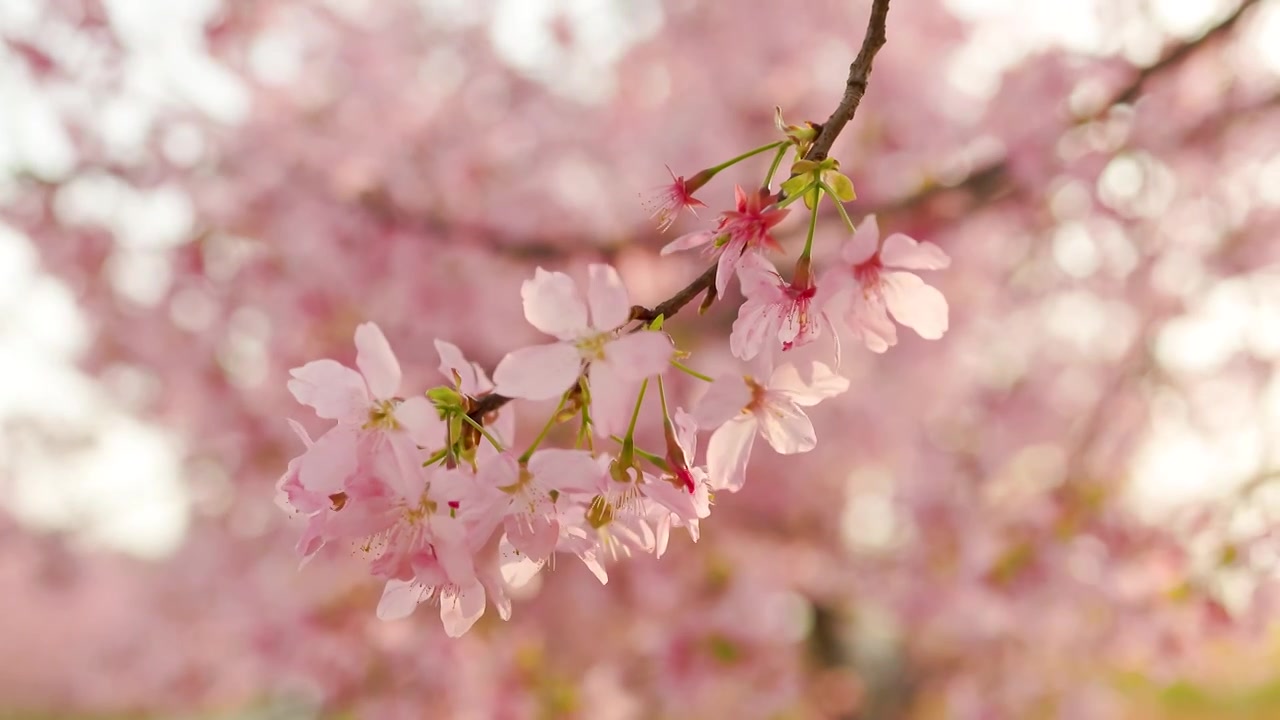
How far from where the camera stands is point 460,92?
12.5 feet

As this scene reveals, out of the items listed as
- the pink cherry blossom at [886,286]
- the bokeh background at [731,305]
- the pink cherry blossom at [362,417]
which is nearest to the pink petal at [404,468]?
the pink cherry blossom at [362,417]

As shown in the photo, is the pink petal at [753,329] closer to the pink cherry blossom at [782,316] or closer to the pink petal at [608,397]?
the pink cherry blossom at [782,316]

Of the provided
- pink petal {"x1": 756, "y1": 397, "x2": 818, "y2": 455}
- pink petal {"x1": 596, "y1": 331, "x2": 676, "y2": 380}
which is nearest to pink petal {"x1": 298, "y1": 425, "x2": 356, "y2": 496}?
pink petal {"x1": 596, "y1": 331, "x2": 676, "y2": 380}

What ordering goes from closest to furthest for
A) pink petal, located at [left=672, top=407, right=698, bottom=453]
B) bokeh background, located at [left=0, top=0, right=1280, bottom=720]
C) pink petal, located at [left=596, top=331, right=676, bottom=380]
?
pink petal, located at [left=596, top=331, right=676, bottom=380] < pink petal, located at [left=672, top=407, right=698, bottom=453] < bokeh background, located at [left=0, top=0, right=1280, bottom=720]

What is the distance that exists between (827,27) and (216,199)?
8.00ft

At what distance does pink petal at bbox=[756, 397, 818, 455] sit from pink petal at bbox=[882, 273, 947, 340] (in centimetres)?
11

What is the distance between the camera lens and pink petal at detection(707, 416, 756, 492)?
2.39ft

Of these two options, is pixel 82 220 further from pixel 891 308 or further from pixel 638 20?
pixel 891 308

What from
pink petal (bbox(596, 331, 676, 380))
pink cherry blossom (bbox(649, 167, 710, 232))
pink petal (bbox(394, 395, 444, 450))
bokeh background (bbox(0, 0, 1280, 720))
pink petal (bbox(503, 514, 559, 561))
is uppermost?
Answer: bokeh background (bbox(0, 0, 1280, 720))

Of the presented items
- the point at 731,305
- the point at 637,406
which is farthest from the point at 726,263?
the point at 731,305

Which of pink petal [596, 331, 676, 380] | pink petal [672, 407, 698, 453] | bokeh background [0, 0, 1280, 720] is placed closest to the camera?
pink petal [596, 331, 676, 380]

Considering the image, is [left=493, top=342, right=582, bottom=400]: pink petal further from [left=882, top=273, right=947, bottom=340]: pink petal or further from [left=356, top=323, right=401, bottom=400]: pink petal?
[left=882, top=273, right=947, bottom=340]: pink petal

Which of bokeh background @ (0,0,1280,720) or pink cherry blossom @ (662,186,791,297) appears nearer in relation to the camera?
pink cherry blossom @ (662,186,791,297)

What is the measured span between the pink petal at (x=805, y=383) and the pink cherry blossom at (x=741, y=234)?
0.36 ft
